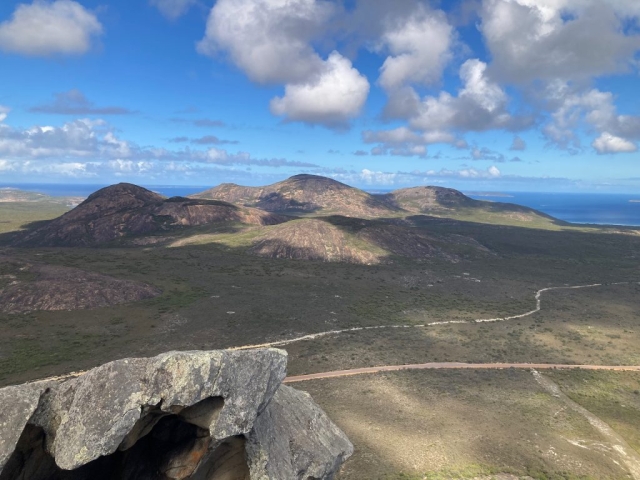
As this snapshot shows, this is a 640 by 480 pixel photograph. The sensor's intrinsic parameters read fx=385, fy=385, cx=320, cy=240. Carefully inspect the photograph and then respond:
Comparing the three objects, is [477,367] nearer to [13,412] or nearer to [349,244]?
[13,412]

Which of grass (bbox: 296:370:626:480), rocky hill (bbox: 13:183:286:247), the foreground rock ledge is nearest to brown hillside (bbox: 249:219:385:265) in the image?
rocky hill (bbox: 13:183:286:247)

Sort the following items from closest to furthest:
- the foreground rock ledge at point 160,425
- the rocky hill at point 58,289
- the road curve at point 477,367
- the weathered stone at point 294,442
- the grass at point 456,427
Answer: the foreground rock ledge at point 160,425 → the weathered stone at point 294,442 → the grass at point 456,427 → the road curve at point 477,367 → the rocky hill at point 58,289

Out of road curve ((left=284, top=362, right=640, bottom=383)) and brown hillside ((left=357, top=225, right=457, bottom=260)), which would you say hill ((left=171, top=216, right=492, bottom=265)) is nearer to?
brown hillside ((left=357, top=225, right=457, bottom=260))

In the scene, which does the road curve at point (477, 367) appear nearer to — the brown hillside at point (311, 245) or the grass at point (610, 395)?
the grass at point (610, 395)

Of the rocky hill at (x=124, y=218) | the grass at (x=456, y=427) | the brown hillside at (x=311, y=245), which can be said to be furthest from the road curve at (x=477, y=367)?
the rocky hill at (x=124, y=218)

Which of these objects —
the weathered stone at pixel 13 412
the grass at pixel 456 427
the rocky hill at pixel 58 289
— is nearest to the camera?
the weathered stone at pixel 13 412

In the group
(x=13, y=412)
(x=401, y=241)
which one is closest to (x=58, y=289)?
(x=13, y=412)
